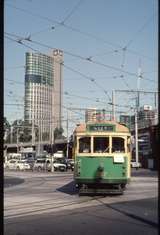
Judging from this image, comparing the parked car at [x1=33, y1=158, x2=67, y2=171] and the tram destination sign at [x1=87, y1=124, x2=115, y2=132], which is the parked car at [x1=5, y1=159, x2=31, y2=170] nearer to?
the parked car at [x1=33, y1=158, x2=67, y2=171]

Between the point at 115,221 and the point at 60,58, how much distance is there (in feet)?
74.2

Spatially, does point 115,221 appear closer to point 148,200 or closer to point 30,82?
point 148,200

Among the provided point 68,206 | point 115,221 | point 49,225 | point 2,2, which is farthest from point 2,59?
point 68,206

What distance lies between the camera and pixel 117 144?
23312 millimetres

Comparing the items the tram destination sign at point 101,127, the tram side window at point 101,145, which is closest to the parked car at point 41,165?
the tram destination sign at point 101,127

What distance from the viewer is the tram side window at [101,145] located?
23.1m

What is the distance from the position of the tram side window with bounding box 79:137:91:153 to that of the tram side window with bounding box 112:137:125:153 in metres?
1.02

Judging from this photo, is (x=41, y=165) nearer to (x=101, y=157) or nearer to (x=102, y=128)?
(x=102, y=128)

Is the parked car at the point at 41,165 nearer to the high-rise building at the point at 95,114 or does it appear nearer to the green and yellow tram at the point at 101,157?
the high-rise building at the point at 95,114

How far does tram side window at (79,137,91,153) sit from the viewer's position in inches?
915

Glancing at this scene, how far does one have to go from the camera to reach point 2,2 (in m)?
5.73

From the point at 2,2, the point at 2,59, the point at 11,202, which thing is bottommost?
the point at 11,202

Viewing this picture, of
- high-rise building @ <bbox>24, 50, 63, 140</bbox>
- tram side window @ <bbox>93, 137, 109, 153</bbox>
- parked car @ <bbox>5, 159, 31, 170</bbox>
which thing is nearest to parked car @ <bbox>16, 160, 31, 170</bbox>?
parked car @ <bbox>5, 159, 31, 170</bbox>

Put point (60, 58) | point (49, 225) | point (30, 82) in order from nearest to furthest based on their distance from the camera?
1. point (49, 225)
2. point (60, 58)
3. point (30, 82)
